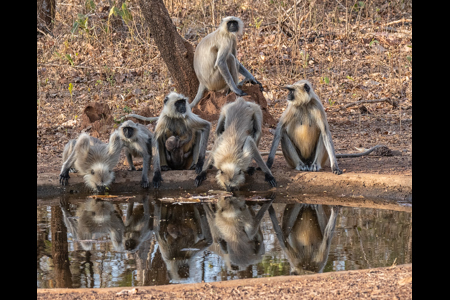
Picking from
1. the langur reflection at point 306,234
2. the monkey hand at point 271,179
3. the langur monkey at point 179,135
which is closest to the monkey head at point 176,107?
the langur monkey at point 179,135

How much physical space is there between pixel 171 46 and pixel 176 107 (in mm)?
2930

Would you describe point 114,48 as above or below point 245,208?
above

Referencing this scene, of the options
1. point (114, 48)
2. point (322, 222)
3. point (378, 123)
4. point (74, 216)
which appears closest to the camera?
point (322, 222)

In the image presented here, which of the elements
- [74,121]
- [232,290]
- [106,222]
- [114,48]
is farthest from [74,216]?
[114,48]

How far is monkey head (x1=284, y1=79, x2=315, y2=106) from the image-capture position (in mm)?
6824

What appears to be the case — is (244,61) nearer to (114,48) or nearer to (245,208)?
(114,48)

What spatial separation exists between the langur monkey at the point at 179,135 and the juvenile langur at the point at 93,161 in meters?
0.51

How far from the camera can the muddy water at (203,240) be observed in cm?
415

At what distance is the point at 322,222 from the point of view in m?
5.50

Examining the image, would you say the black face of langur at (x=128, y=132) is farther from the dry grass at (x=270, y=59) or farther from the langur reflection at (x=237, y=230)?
the dry grass at (x=270, y=59)

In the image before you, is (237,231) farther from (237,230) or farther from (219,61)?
(219,61)

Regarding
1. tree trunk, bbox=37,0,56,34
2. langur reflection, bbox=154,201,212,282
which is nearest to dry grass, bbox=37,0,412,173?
tree trunk, bbox=37,0,56,34

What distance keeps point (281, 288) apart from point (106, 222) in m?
2.67

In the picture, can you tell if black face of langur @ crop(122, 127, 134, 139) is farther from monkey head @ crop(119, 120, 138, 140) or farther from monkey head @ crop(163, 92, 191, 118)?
monkey head @ crop(163, 92, 191, 118)
